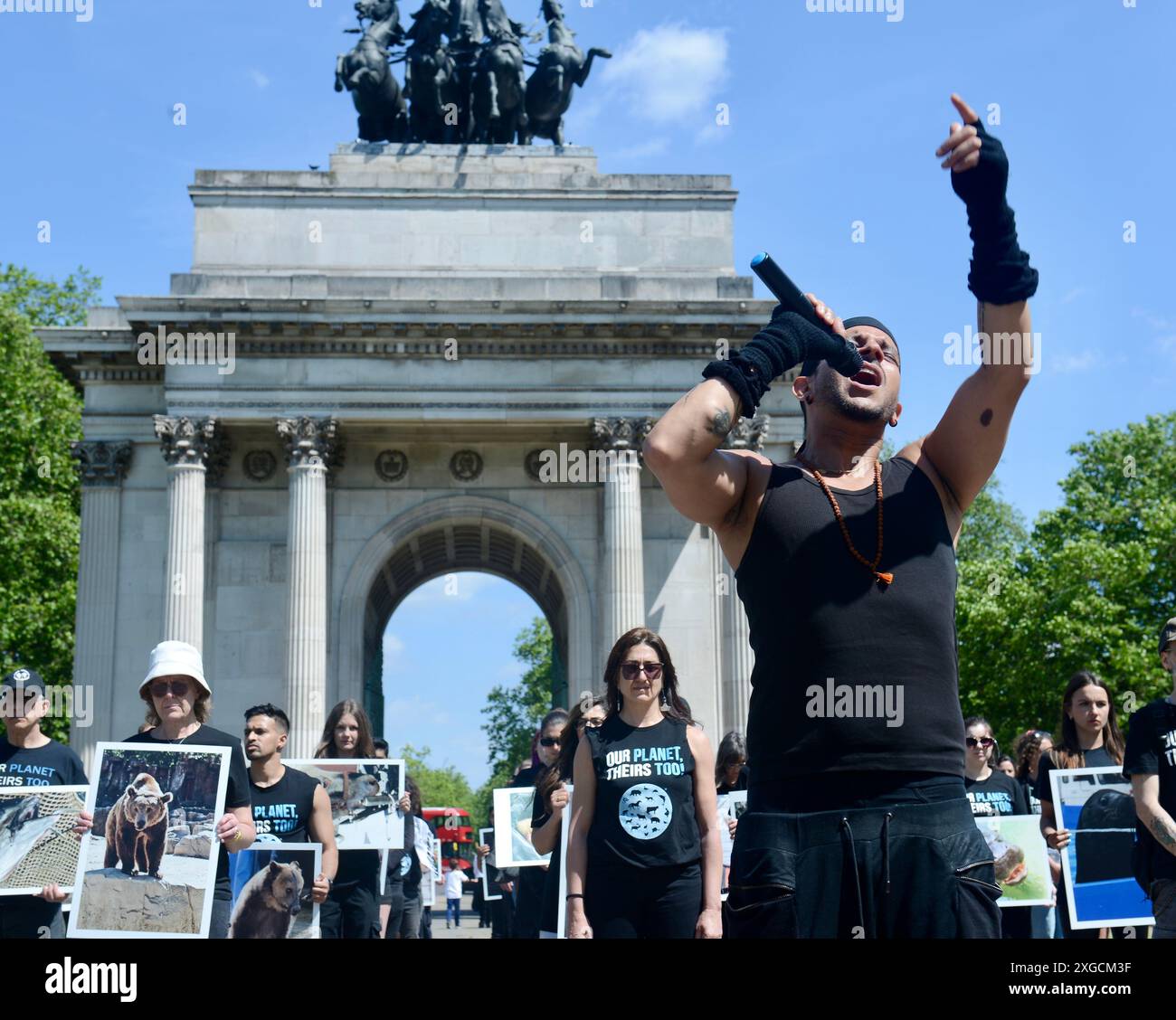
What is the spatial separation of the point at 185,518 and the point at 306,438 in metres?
2.95

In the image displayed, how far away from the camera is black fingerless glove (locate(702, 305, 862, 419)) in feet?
13.4

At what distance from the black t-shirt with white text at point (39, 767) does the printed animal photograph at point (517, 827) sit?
11.9 ft

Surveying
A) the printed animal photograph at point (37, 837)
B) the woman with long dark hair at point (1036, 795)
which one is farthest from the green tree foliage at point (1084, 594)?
the printed animal photograph at point (37, 837)

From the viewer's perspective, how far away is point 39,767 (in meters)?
10.0

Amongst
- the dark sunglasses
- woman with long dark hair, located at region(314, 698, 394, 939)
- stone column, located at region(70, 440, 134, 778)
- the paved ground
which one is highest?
stone column, located at region(70, 440, 134, 778)

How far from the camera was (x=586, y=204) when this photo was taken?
35.4 m

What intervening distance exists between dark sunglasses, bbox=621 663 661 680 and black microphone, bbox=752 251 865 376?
4.57 meters

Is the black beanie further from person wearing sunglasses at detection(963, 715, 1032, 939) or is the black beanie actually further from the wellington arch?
the wellington arch

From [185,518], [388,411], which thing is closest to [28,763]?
[185,518]

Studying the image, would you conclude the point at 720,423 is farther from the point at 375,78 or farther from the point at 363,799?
the point at 375,78

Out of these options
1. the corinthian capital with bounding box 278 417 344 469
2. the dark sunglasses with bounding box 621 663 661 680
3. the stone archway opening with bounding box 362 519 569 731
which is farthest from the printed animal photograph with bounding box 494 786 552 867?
the stone archway opening with bounding box 362 519 569 731

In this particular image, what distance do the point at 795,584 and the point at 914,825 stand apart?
70 centimetres

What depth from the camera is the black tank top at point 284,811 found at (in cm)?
1070
